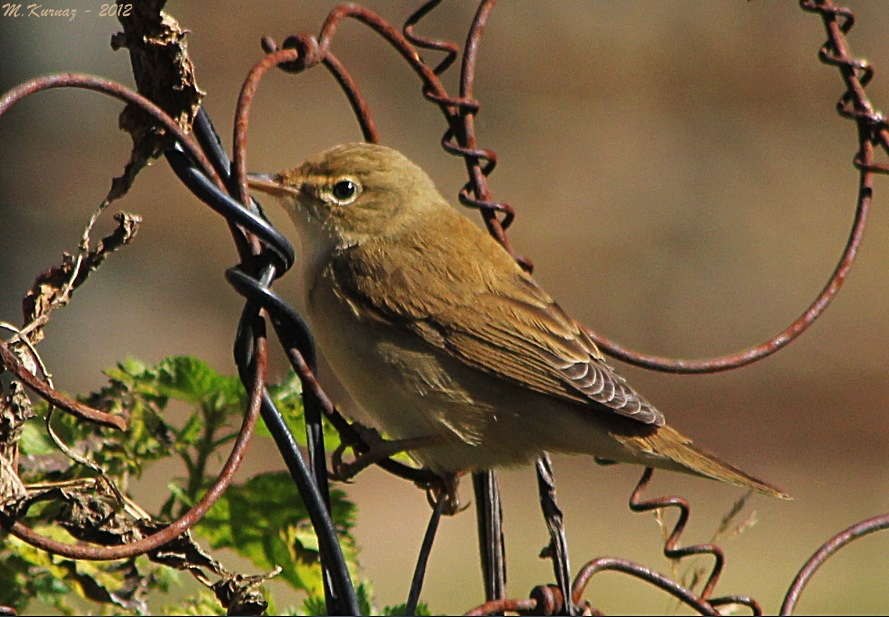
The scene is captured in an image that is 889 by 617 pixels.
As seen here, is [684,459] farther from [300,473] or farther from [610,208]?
[610,208]

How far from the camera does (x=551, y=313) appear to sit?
2852 mm

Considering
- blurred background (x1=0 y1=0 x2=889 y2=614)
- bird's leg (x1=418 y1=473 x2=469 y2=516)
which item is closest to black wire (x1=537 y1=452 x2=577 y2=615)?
bird's leg (x1=418 y1=473 x2=469 y2=516)

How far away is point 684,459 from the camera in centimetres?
265

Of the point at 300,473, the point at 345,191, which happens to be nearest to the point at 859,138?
the point at 345,191

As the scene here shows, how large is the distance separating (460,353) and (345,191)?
0.56 m

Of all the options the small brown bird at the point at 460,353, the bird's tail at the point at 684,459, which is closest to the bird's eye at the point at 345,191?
the small brown bird at the point at 460,353

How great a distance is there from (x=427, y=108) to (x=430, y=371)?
21.0ft

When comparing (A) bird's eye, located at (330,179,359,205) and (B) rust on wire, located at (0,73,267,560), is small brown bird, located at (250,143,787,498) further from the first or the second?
(B) rust on wire, located at (0,73,267,560)

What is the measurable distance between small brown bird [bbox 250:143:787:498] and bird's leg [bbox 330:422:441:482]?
38mm

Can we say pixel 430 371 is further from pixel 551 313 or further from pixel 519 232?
pixel 519 232

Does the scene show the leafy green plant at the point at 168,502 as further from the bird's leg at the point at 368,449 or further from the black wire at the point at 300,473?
the black wire at the point at 300,473

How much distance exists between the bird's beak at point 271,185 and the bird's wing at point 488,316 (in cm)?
20

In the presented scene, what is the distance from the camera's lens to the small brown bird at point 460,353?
8.57 ft

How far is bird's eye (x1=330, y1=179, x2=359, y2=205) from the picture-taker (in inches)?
115
